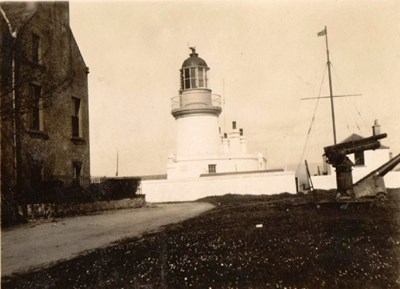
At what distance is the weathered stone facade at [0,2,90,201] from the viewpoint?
14.3 meters

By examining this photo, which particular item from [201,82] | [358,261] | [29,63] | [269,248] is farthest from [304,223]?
[201,82]

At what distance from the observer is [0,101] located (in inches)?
539

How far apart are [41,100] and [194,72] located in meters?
17.2

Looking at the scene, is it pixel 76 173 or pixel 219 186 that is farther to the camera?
pixel 219 186

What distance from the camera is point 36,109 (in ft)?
54.4

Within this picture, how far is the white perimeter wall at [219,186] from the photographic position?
88.7 feet

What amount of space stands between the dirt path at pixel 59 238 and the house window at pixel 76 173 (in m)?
5.43

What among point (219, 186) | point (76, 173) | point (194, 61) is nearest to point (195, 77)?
point (194, 61)

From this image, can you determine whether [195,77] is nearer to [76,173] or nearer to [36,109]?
[76,173]

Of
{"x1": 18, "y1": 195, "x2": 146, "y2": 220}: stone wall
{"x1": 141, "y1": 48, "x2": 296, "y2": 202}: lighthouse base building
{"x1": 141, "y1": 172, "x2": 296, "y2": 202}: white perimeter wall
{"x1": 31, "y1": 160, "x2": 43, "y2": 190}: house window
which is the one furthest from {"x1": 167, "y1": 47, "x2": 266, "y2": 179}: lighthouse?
{"x1": 31, "y1": 160, "x2": 43, "y2": 190}: house window

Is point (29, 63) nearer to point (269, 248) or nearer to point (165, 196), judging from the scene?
point (269, 248)

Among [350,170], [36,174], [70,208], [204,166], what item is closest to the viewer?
[350,170]

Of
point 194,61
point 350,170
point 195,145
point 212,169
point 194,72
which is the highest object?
point 194,61

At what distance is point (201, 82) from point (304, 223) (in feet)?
78.8
